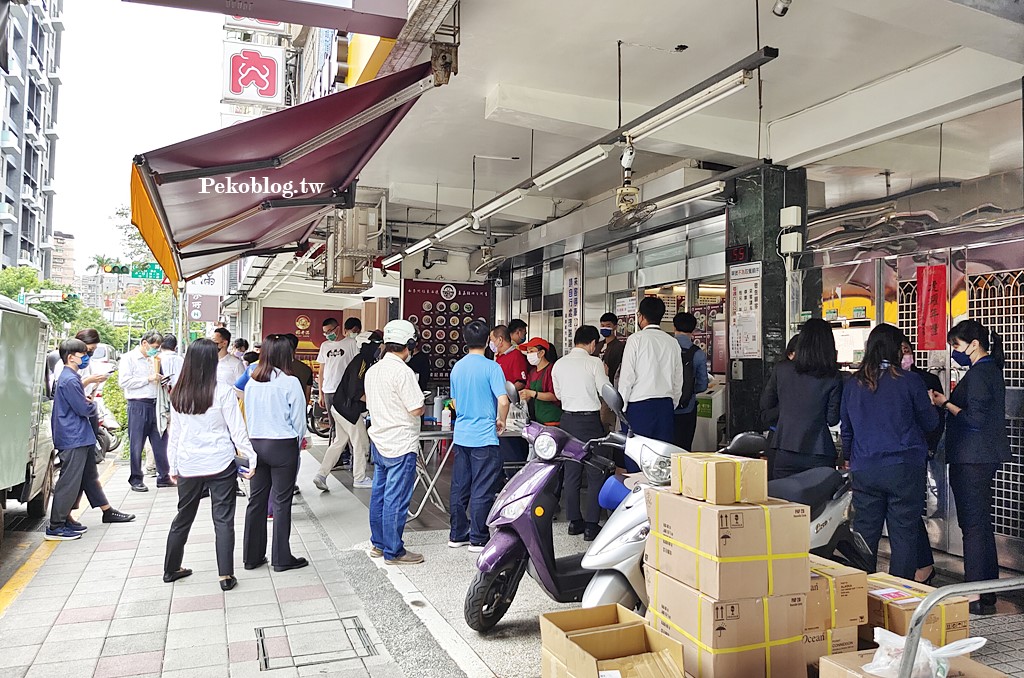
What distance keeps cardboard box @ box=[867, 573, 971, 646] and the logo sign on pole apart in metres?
7.43

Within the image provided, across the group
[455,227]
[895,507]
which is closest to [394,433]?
[895,507]

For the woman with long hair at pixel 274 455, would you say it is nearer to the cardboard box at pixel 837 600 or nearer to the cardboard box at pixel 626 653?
the cardboard box at pixel 626 653

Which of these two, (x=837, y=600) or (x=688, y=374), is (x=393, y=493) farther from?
(x=837, y=600)

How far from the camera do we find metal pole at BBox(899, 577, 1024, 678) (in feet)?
6.12

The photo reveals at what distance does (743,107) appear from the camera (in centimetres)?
686

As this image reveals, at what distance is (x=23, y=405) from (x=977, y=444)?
689 cm

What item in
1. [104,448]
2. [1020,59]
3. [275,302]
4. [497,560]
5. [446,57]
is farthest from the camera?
[275,302]

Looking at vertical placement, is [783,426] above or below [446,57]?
below

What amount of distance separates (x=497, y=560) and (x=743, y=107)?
16.1ft

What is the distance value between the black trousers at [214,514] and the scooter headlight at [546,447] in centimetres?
Answer: 243

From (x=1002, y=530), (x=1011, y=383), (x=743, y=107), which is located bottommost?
(x=1002, y=530)

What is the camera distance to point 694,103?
4.55 metres

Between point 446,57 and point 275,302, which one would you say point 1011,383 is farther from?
point 275,302

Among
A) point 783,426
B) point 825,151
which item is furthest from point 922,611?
point 825,151
